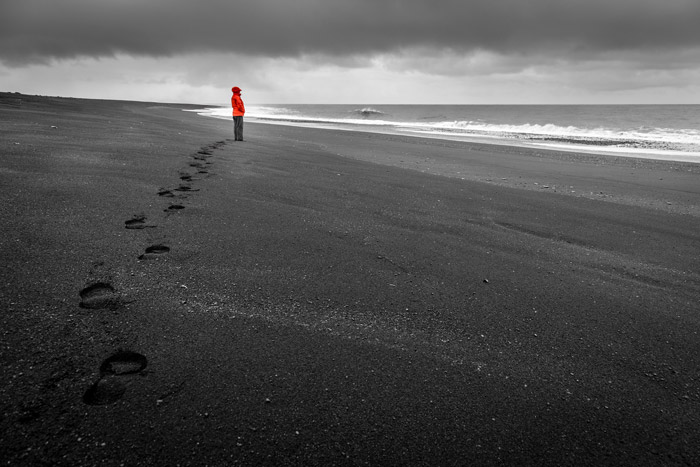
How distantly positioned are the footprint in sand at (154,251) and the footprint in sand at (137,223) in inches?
18.4

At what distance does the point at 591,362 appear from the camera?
2029mm

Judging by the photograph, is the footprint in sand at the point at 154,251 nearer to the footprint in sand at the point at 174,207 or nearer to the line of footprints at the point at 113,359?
the line of footprints at the point at 113,359

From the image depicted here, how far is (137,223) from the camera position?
335 centimetres

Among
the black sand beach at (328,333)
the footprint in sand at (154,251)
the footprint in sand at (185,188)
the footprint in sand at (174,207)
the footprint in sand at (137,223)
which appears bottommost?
the black sand beach at (328,333)

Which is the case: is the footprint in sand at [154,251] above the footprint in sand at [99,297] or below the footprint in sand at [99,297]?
above

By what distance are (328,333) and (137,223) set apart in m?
2.18

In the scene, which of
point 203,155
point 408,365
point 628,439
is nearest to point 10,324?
point 408,365

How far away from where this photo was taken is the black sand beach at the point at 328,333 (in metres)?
1.47

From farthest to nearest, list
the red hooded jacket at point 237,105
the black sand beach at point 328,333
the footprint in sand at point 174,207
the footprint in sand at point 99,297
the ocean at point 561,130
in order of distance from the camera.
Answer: the ocean at point 561,130 < the red hooded jacket at point 237,105 < the footprint in sand at point 174,207 < the footprint in sand at point 99,297 < the black sand beach at point 328,333

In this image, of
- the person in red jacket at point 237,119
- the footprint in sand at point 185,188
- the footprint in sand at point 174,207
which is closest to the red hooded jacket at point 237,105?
the person in red jacket at point 237,119

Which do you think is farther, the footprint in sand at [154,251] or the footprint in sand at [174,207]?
the footprint in sand at [174,207]

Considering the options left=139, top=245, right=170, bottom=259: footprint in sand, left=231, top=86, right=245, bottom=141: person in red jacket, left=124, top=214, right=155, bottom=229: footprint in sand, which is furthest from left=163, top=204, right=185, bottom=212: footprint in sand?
left=231, top=86, right=245, bottom=141: person in red jacket

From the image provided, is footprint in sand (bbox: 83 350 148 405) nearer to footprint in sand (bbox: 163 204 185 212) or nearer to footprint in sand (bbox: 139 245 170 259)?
footprint in sand (bbox: 139 245 170 259)

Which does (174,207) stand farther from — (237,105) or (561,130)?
(561,130)
